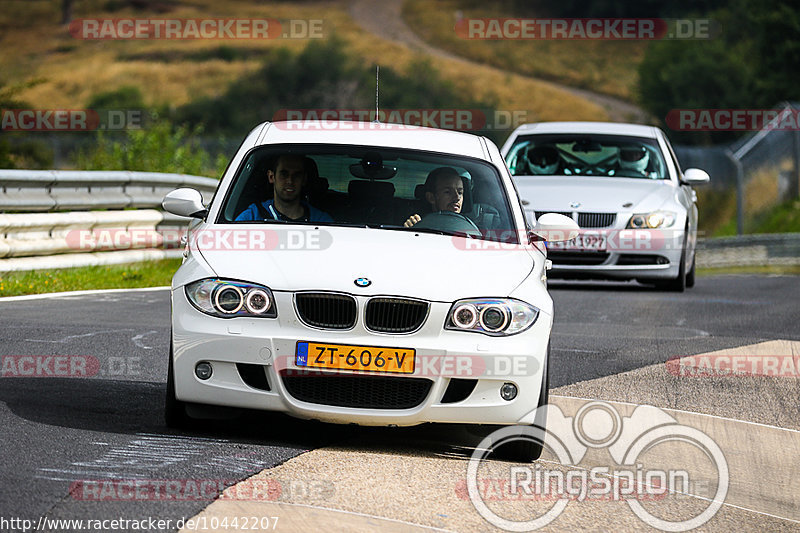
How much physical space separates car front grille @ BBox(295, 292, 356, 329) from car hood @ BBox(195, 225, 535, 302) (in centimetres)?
4

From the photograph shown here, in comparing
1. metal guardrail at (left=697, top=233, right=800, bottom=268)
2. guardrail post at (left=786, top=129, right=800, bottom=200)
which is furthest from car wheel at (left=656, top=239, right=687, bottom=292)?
guardrail post at (left=786, top=129, right=800, bottom=200)

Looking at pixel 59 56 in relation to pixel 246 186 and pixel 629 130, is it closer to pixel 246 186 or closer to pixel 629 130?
pixel 629 130

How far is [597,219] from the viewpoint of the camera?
1432 centimetres

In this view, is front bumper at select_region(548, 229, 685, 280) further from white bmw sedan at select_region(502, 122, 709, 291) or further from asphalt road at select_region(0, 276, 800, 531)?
asphalt road at select_region(0, 276, 800, 531)

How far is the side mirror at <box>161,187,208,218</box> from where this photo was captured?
24.1ft

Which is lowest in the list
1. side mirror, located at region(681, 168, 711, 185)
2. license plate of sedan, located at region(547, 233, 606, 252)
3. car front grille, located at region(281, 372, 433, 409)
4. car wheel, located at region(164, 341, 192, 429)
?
license plate of sedan, located at region(547, 233, 606, 252)

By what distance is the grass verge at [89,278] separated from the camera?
1304 cm

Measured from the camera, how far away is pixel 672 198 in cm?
1474

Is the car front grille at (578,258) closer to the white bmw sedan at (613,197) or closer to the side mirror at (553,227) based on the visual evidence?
the white bmw sedan at (613,197)

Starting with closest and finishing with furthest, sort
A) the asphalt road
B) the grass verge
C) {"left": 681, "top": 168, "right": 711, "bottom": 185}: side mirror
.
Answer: the asphalt road → the grass verge → {"left": 681, "top": 168, "right": 711, "bottom": 185}: side mirror

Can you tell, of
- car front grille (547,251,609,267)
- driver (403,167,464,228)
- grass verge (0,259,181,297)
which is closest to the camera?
driver (403,167,464,228)

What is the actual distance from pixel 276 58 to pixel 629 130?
66.1 m

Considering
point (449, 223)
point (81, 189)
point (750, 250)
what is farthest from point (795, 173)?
point (449, 223)

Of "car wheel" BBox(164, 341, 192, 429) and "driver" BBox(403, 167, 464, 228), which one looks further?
"driver" BBox(403, 167, 464, 228)
